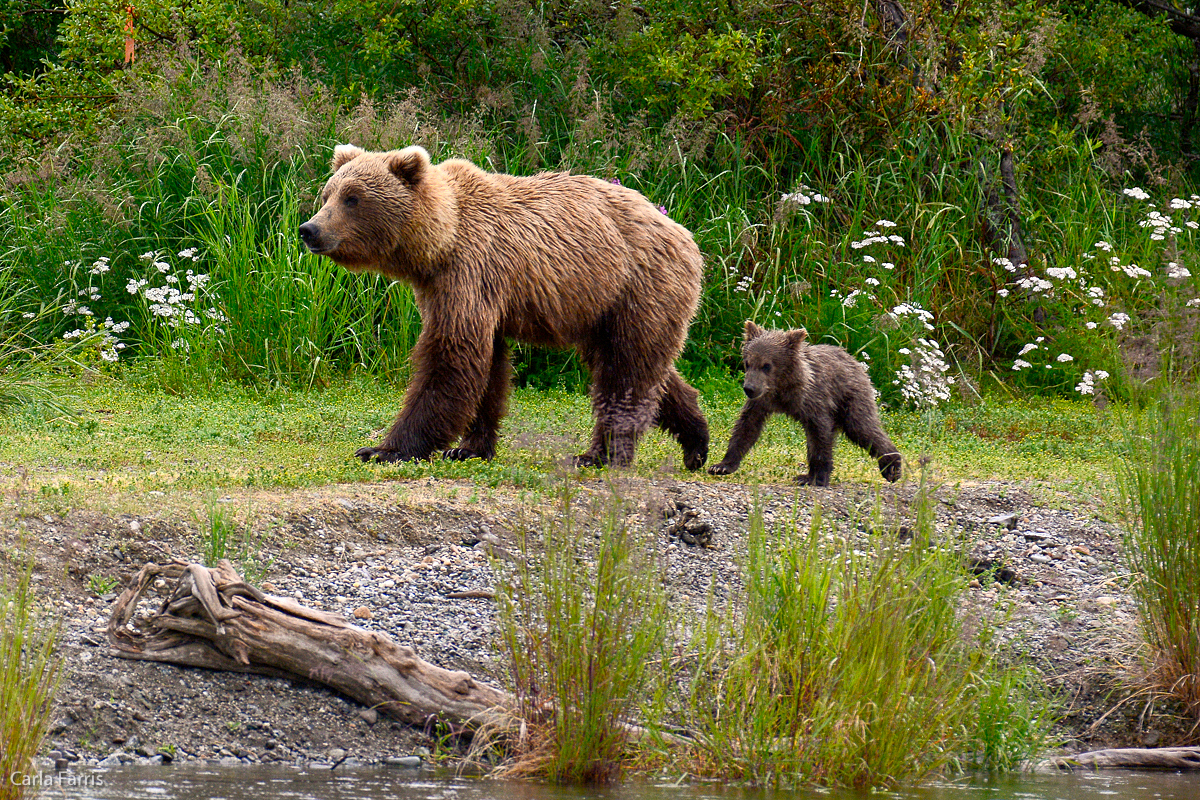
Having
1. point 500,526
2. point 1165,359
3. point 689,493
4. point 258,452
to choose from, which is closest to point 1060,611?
point 1165,359

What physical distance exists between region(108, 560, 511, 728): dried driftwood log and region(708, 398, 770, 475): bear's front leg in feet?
10.8

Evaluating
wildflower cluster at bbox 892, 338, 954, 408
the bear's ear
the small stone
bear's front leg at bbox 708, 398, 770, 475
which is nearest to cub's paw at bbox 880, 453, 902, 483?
the small stone

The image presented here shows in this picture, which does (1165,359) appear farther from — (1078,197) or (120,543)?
(1078,197)

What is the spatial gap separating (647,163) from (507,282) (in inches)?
198

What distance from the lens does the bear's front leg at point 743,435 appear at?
287 inches

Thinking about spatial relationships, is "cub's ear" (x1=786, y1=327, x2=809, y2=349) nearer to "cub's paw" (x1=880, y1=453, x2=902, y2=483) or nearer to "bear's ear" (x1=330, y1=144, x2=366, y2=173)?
"cub's paw" (x1=880, y1=453, x2=902, y2=483)

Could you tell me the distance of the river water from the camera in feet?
12.2

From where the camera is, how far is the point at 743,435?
7.39 meters

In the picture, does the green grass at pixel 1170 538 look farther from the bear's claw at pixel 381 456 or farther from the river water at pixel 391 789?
the bear's claw at pixel 381 456

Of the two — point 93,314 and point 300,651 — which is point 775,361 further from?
point 93,314

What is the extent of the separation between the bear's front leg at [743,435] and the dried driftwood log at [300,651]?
10.8 feet

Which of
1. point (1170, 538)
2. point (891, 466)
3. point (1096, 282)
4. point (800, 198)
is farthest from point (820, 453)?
point (1096, 282)

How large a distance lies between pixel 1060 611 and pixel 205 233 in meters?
7.62

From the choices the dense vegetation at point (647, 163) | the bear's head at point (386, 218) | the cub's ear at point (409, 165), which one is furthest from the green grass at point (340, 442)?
the cub's ear at point (409, 165)
